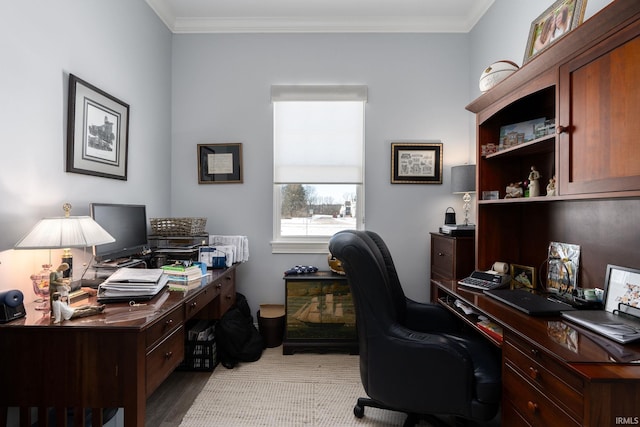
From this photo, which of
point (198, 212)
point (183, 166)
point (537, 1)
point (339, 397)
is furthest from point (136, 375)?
point (537, 1)

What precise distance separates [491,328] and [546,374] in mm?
523

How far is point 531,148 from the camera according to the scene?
5.93 ft

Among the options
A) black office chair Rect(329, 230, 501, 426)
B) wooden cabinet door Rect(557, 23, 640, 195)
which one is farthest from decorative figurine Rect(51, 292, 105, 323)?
wooden cabinet door Rect(557, 23, 640, 195)

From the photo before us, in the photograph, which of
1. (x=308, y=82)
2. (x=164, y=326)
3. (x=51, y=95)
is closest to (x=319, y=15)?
(x=308, y=82)

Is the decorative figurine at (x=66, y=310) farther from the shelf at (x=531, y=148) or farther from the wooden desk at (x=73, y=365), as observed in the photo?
the shelf at (x=531, y=148)

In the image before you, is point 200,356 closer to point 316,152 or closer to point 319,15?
point 316,152

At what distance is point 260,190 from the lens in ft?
10.2

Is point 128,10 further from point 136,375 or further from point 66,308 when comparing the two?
point 136,375

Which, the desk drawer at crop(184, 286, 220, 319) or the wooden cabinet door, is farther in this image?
the desk drawer at crop(184, 286, 220, 319)

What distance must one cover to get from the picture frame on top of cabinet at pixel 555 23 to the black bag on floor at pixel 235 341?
Answer: 2692 mm

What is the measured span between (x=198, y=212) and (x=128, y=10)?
1723 millimetres

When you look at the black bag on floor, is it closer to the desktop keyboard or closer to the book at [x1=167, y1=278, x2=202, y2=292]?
the book at [x1=167, y1=278, x2=202, y2=292]

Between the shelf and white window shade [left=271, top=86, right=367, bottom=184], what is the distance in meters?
1.32

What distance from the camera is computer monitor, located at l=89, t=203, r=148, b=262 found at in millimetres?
1881
